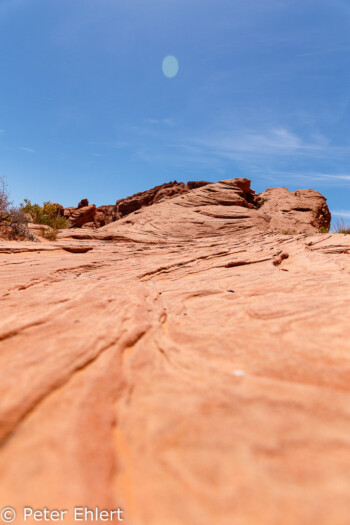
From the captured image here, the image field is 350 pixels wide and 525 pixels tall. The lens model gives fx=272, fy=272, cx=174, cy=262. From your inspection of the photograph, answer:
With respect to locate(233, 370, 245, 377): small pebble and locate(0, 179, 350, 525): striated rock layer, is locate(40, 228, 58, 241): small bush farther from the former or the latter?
locate(233, 370, 245, 377): small pebble

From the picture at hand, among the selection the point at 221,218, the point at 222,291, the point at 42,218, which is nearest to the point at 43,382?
the point at 222,291

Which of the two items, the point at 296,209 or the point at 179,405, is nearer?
the point at 179,405

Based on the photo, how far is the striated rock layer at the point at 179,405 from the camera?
1.00 metres

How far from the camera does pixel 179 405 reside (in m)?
1.42

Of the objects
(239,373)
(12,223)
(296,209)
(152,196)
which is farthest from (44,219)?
(152,196)

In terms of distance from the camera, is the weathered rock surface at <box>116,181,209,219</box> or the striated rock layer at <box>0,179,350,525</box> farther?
the weathered rock surface at <box>116,181,209,219</box>

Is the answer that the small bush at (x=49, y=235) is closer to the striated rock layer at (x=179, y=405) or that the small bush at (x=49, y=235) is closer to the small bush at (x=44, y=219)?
the small bush at (x=44, y=219)

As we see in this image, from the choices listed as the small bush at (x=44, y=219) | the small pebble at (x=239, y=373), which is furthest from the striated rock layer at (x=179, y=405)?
the small bush at (x=44, y=219)

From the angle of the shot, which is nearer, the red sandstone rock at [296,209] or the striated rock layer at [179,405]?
the striated rock layer at [179,405]

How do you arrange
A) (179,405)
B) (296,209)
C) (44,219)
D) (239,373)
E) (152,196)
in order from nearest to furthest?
(179,405) < (239,373) < (44,219) < (296,209) < (152,196)

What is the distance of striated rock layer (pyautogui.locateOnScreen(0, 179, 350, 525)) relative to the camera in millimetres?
998

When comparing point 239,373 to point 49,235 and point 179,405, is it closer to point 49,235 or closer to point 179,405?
point 179,405

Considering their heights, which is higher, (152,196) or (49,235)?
(152,196)

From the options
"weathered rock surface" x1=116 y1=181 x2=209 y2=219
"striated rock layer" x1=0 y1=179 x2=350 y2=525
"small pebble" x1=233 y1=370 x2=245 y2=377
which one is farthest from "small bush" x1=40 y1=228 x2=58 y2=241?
"weathered rock surface" x1=116 y1=181 x2=209 y2=219
